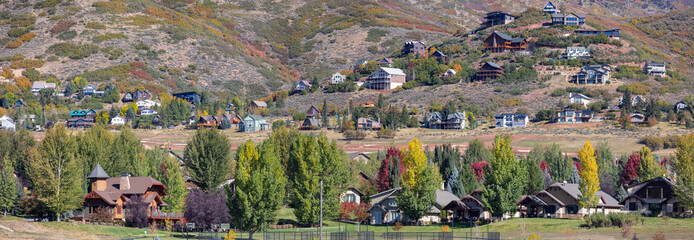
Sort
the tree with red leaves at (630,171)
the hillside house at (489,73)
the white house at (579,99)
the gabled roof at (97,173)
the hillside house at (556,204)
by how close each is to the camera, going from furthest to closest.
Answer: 1. the hillside house at (489,73)
2. the white house at (579,99)
3. the tree with red leaves at (630,171)
4. the hillside house at (556,204)
5. the gabled roof at (97,173)

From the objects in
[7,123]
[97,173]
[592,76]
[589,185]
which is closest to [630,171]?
[589,185]

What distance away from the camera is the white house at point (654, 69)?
643 feet

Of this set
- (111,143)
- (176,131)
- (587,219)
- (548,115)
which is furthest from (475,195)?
(176,131)

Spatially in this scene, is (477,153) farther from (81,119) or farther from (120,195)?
(81,119)

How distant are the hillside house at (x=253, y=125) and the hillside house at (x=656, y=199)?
3758 inches

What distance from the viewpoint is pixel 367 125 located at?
17100cm

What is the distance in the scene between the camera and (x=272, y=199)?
262ft

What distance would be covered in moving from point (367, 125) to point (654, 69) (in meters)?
71.3

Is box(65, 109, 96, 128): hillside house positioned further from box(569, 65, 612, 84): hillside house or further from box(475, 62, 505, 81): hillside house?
box(569, 65, 612, 84): hillside house

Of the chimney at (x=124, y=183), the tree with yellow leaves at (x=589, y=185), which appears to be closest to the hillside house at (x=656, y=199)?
the tree with yellow leaves at (x=589, y=185)

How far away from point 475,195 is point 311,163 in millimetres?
19860

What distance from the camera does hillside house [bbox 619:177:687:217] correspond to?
9019 cm

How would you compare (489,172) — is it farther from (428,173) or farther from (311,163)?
(311,163)

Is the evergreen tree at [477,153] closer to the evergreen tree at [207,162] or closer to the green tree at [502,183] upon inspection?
the green tree at [502,183]
